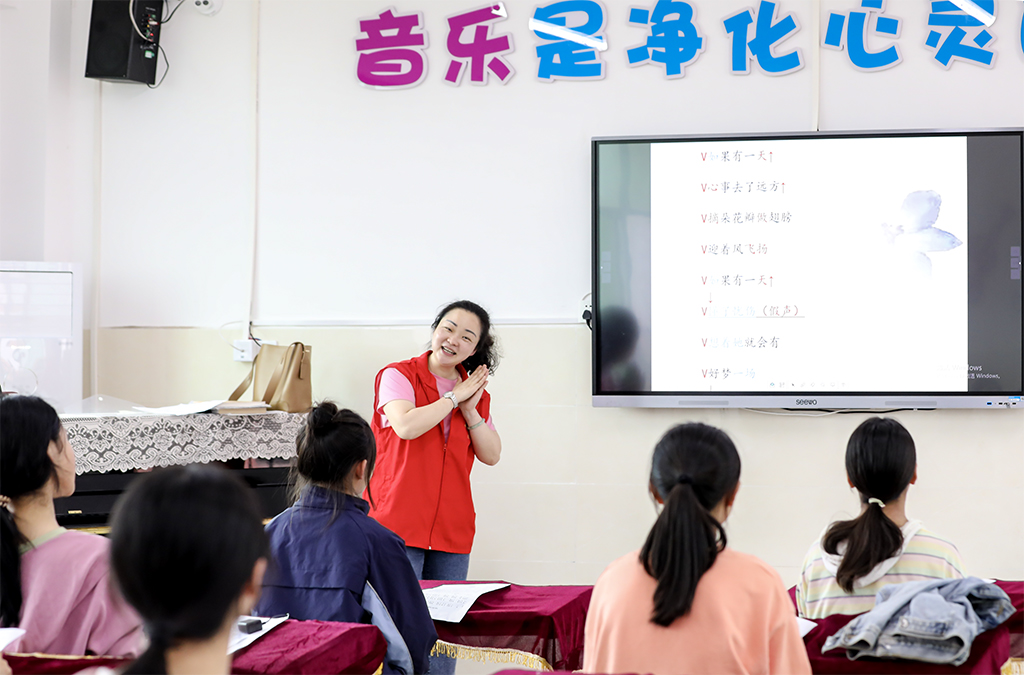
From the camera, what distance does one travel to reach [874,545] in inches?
69.3

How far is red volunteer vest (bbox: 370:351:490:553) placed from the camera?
8.38 feet

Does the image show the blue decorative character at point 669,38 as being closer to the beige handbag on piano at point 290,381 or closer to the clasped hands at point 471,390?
the clasped hands at point 471,390

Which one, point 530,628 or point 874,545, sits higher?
point 874,545

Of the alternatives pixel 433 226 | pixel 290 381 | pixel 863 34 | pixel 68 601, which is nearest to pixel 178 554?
pixel 68 601

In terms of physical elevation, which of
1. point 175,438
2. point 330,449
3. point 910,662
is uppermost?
point 330,449

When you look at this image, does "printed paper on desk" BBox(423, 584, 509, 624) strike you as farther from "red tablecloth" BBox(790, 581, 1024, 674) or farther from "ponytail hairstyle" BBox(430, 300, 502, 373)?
"ponytail hairstyle" BBox(430, 300, 502, 373)

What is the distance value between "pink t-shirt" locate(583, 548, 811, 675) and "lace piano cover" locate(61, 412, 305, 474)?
2043 millimetres

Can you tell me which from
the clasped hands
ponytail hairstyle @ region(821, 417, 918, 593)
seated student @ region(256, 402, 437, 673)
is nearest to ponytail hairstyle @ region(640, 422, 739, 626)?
ponytail hairstyle @ region(821, 417, 918, 593)

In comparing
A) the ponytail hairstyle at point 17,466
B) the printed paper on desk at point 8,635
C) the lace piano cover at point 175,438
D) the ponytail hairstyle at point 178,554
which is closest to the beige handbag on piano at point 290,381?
the lace piano cover at point 175,438

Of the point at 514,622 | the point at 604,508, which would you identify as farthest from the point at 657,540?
the point at 604,508

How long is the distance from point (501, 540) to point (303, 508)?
1654 mm

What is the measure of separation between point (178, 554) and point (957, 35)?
11.0 feet

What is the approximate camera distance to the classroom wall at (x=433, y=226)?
10.6 ft

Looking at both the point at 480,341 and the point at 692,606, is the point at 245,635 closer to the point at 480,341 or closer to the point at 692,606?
the point at 692,606
